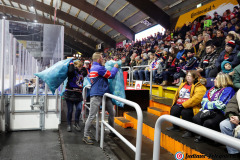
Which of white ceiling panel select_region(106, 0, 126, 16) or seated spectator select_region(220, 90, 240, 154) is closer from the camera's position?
seated spectator select_region(220, 90, 240, 154)

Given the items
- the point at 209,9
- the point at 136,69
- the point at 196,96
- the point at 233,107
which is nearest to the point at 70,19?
the point at 136,69

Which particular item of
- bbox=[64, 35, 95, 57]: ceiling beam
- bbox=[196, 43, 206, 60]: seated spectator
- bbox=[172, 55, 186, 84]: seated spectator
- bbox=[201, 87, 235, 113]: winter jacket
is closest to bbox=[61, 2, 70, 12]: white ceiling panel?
bbox=[64, 35, 95, 57]: ceiling beam

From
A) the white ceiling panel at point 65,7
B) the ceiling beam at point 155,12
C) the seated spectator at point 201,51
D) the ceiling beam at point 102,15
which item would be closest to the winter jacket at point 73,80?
the seated spectator at point 201,51

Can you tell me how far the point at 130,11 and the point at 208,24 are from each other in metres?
7.63

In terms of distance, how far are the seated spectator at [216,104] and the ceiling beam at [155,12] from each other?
984 centimetres

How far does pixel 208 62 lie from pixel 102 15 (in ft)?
41.8

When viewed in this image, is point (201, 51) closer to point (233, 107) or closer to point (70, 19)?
point (233, 107)

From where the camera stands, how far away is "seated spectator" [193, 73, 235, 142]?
2.69 meters

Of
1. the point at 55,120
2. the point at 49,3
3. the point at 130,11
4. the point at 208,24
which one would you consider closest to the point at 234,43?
the point at 208,24

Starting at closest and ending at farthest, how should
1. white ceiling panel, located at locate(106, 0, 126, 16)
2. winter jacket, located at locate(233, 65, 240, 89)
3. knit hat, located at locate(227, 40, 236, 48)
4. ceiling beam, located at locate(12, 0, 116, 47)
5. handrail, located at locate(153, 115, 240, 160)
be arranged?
1. handrail, located at locate(153, 115, 240, 160)
2. winter jacket, located at locate(233, 65, 240, 89)
3. knit hat, located at locate(227, 40, 236, 48)
4. white ceiling panel, located at locate(106, 0, 126, 16)
5. ceiling beam, located at locate(12, 0, 116, 47)

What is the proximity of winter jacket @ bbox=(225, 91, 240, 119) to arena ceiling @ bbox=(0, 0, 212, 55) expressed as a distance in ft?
26.0

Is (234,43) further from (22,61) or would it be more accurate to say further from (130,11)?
(130,11)

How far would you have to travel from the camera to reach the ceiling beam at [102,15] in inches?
594

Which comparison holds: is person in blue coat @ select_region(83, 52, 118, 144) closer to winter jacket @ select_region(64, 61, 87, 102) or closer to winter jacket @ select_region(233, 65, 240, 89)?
winter jacket @ select_region(64, 61, 87, 102)
